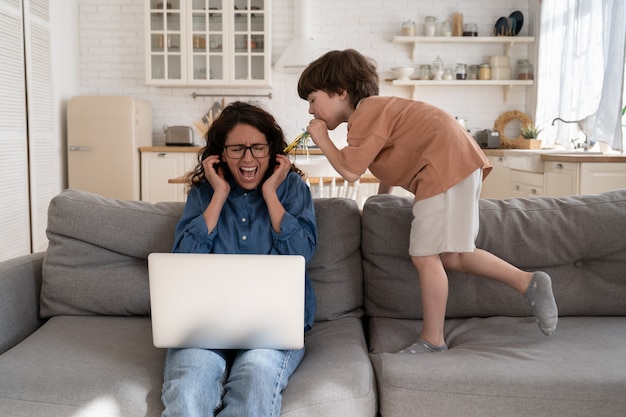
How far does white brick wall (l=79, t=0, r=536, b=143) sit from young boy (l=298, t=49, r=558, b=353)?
410 cm

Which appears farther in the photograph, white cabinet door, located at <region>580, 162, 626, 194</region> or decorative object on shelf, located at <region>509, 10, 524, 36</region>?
decorative object on shelf, located at <region>509, 10, 524, 36</region>

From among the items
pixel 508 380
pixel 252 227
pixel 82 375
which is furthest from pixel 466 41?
pixel 82 375

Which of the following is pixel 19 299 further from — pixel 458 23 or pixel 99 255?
pixel 458 23

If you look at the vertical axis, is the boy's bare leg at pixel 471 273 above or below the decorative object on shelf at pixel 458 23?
below

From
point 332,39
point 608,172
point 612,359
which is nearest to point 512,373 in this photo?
point 612,359

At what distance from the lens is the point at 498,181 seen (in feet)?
17.8

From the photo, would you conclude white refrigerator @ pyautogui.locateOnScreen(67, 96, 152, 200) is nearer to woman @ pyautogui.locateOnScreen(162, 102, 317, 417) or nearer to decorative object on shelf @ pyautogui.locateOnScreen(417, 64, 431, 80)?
decorative object on shelf @ pyautogui.locateOnScreen(417, 64, 431, 80)

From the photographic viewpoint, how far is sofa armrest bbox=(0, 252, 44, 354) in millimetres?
1830

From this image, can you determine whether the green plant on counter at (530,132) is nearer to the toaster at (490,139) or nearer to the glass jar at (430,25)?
the toaster at (490,139)

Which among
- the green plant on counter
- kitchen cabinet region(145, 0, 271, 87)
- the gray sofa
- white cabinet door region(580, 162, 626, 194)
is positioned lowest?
the gray sofa

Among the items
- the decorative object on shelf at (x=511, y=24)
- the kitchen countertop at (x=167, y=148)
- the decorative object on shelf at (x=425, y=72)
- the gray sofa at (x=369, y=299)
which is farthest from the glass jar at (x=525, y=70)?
the gray sofa at (x=369, y=299)

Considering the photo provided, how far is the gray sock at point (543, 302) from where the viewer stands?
5.97ft

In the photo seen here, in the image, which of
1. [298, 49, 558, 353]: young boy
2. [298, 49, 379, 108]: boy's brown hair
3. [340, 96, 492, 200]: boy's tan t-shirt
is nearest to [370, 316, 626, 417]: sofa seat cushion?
[298, 49, 558, 353]: young boy

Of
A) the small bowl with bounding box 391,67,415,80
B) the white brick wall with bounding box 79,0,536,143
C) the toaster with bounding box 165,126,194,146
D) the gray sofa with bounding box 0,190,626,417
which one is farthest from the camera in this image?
the white brick wall with bounding box 79,0,536,143
